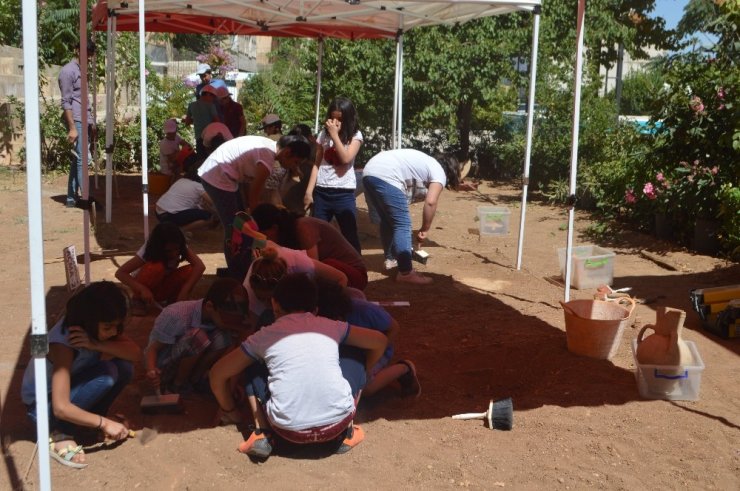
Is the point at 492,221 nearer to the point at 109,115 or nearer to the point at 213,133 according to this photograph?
the point at 213,133

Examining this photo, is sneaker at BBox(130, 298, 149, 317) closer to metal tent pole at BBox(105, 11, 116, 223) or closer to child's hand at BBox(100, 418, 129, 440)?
child's hand at BBox(100, 418, 129, 440)

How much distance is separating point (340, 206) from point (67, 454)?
3590 mm

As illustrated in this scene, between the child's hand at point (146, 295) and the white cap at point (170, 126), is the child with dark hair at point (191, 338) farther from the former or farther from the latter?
the white cap at point (170, 126)

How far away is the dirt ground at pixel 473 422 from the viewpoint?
360 cm

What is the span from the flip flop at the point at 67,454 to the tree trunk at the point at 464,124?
11084mm

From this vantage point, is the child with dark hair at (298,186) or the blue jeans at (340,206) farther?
the child with dark hair at (298,186)

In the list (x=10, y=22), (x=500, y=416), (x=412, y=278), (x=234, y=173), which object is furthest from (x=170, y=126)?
(x=10, y=22)

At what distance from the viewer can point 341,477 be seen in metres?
3.57

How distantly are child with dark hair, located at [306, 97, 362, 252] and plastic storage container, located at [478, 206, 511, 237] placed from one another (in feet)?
8.86

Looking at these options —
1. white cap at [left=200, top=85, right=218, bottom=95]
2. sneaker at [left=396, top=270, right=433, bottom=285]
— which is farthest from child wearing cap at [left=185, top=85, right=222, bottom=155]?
sneaker at [left=396, top=270, right=433, bottom=285]

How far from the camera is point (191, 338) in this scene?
13.8 feet

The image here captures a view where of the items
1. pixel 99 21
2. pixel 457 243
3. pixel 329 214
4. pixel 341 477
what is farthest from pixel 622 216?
pixel 341 477

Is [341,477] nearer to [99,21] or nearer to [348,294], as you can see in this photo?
[348,294]

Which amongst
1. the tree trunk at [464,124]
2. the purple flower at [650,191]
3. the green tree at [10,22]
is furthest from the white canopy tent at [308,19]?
the green tree at [10,22]
